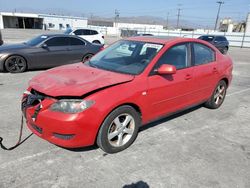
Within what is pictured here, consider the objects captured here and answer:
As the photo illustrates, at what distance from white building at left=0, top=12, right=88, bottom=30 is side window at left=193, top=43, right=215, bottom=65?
70.4 metres

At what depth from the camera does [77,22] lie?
74750 mm

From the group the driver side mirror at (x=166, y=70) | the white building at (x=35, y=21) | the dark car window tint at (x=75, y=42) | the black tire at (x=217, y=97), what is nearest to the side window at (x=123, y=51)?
the driver side mirror at (x=166, y=70)

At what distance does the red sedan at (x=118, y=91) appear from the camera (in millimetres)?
3033

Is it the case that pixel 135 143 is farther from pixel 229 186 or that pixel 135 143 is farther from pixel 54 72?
pixel 54 72

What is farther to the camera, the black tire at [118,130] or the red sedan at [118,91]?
the black tire at [118,130]

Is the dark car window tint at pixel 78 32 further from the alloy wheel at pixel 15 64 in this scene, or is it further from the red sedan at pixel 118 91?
the red sedan at pixel 118 91

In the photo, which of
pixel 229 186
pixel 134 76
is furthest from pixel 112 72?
pixel 229 186

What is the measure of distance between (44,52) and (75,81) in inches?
Answer: 241

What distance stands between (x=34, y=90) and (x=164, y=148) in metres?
2.11

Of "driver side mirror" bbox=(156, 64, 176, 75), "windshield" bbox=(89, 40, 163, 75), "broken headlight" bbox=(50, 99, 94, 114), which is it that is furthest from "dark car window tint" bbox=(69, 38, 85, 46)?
"broken headlight" bbox=(50, 99, 94, 114)

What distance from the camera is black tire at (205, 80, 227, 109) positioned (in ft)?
17.5

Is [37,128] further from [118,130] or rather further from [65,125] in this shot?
[118,130]

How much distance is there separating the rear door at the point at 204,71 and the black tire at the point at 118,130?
162cm

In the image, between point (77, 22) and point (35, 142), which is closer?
point (35, 142)
